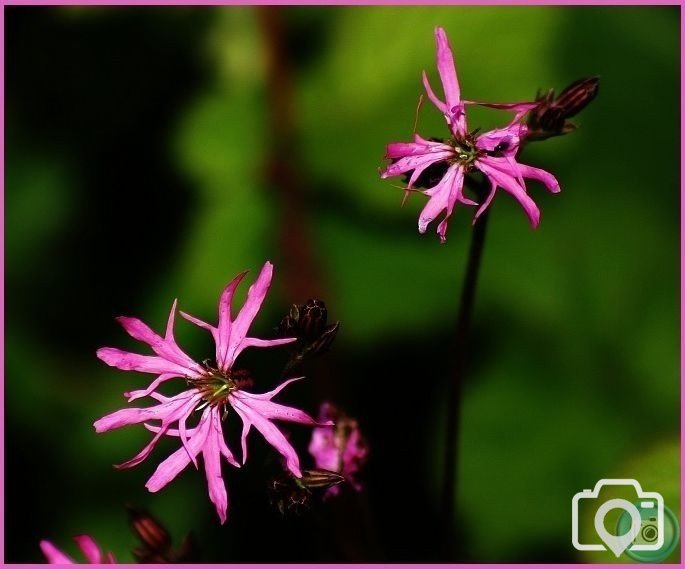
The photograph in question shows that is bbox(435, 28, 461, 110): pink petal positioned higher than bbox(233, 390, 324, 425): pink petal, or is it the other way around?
bbox(435, 28, 461, 110): pink petal

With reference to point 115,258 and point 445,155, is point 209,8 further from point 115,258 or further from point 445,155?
point 445,155

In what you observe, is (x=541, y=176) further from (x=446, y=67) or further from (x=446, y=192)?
(x=446, y=67)

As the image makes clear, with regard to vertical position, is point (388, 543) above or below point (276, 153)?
below

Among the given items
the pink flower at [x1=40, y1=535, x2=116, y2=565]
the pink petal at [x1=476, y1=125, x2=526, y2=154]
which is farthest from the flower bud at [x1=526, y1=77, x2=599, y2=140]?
the pink flower at [x1=40, y1=535, x2=116, y2=565]

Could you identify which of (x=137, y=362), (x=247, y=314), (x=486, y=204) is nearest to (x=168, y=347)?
(x=137, y=362)

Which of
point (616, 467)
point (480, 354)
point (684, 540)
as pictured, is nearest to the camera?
point (684, 540)

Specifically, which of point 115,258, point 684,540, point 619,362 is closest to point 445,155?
point 684,540

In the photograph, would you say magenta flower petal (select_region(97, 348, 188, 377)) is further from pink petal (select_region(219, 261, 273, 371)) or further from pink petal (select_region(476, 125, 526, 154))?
pink petal (select_region(476, 125, 526, 154))
